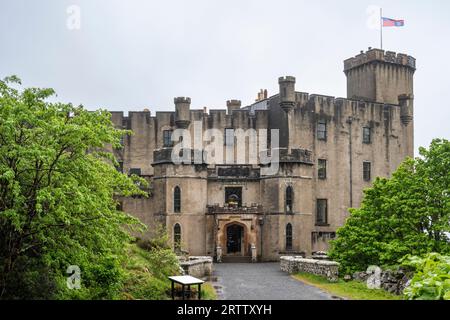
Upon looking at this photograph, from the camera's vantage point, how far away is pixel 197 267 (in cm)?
2858

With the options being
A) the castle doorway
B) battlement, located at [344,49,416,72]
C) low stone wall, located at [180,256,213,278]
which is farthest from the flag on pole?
low stone wall, located at [180,256,213,278]

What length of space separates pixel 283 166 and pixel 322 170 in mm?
8558

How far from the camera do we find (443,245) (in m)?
25.0

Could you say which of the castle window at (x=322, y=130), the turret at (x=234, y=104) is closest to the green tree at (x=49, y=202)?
the castle window at (x=322, y=130)

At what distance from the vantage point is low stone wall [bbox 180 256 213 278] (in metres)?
27.8

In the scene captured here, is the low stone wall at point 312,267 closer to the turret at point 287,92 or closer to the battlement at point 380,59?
the turret at point 287,92

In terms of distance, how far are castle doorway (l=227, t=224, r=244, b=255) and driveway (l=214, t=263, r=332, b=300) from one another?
14.7 ft

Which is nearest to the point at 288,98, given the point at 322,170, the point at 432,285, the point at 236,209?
the point at 322,170

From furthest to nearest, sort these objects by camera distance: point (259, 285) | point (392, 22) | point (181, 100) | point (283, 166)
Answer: point (392, 22)
point (181, 100)
point (283, 166)
point (259, 285)

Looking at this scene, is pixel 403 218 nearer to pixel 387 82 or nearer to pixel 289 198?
pixel 289 198

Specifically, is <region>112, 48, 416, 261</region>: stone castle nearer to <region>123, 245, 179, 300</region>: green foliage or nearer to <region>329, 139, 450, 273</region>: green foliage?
<region>123, 245, 179, 300</region>: green foliage

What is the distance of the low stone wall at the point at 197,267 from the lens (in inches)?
1095
